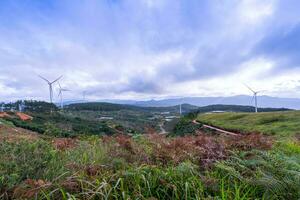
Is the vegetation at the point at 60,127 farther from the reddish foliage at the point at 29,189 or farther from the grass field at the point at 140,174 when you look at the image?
the reddish foliage at the point at 29,189

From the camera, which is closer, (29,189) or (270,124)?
(29,189)

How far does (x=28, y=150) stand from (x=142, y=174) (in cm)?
163

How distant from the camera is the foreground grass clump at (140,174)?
12.0 feet

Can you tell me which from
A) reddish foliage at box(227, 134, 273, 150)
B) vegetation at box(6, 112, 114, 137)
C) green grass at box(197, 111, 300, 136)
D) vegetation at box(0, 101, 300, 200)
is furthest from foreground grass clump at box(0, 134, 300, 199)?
green grass at box(197, 111, 300, 136)

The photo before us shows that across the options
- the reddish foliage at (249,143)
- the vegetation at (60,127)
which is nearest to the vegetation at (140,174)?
the reddish foliage at (249,143)

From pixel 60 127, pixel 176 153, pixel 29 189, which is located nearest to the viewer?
pixel 29 189

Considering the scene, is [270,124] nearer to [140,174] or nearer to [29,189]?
[140,174]

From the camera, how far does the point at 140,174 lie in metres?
4.10

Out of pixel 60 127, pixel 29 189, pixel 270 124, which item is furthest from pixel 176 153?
pixel 270 124

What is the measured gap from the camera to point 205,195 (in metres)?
3.82

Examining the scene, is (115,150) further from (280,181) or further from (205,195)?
(280,181)

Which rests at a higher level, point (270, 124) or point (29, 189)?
point (29, 189)

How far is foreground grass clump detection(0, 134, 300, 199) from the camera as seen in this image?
12.0ft

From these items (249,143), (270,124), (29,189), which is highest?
(249,143)
